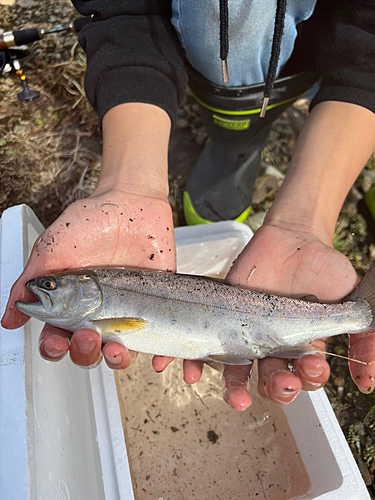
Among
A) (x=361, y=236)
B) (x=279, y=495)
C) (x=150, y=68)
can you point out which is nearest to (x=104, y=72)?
(x=150, y=68)

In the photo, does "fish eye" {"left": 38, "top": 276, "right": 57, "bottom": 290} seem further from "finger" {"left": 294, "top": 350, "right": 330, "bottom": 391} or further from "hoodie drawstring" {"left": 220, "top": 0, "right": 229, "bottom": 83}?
"hoodie drawstring" {"left": 220, "top": 0, "right": 229, "bottom": 83}

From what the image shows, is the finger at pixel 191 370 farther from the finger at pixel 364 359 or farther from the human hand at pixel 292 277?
the finger at pixel 364 359

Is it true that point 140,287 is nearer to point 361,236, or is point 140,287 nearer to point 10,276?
point 10,276

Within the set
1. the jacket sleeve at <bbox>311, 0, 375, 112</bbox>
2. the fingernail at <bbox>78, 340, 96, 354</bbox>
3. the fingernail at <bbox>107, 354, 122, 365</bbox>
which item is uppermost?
the jacket sleeve at <bbox>311, 0, 375, 112</bbox>

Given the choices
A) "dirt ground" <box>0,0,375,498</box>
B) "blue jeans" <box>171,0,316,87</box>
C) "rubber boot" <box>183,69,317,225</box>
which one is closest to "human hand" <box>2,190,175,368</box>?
"blue jeans" <box>171,0,316,87</box>

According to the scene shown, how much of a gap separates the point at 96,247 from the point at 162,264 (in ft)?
1.22

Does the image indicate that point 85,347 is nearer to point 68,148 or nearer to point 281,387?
point 281,387

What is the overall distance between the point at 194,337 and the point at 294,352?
488 millimetres

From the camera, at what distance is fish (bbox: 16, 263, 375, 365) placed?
1.94 meters

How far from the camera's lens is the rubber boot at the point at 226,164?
3275 millimetres

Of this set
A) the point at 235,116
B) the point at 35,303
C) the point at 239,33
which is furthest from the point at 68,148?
the point at 35,303

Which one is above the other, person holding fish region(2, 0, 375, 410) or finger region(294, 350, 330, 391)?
person holding fish region(2, 0, 375, 410)

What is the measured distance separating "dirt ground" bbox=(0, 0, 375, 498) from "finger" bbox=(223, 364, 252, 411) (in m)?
1.37

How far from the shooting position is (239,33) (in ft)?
8.25
